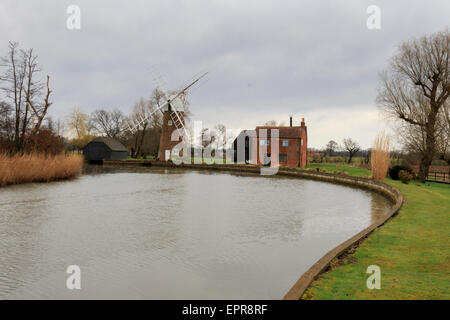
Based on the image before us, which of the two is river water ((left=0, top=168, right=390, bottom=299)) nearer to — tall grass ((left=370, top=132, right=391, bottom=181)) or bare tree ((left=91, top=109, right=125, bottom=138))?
tall grass ((left=370, top=132, right=391, bottom=181))

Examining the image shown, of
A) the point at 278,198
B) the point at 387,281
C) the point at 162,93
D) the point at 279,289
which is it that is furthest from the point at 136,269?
the point at 162,93

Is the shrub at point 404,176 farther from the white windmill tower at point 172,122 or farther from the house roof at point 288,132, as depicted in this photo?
the white windmill tower at point 172,122

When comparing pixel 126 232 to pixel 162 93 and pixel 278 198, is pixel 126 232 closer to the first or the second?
pixel 278 198

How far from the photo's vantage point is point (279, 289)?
705 cm

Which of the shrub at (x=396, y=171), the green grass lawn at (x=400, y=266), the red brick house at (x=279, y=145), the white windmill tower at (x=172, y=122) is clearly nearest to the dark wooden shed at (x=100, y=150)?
the white windmill tower at (x=172, y=122)

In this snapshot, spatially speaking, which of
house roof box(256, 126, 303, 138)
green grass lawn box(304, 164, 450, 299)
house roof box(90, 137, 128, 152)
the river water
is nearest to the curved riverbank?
green grass lawn box(304, 164, 450, 299)

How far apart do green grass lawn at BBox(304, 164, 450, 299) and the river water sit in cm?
120

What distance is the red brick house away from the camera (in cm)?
5141

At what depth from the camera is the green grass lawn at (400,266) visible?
5.81m

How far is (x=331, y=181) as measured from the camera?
3347 cm

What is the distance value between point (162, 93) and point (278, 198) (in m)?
44.6

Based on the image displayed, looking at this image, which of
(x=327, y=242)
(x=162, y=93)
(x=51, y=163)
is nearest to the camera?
(x=327, y=242)

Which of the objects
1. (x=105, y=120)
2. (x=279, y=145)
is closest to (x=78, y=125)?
(x=105, y=120)

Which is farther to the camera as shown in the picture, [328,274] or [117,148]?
[117,148]
